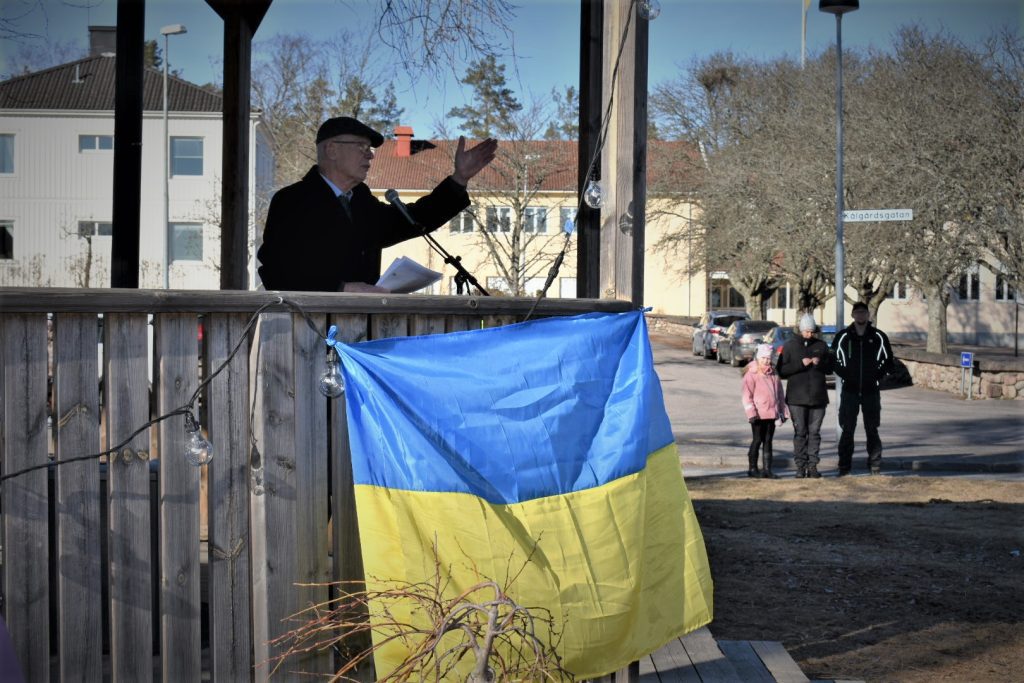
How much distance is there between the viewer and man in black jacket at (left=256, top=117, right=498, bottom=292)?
15.0ft

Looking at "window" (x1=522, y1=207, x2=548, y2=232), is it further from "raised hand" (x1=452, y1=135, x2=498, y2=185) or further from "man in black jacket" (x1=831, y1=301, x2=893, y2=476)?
"raised hand" (x1=452, y1=135, x2=498, y2=185)

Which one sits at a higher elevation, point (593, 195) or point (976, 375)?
point (593, 195)

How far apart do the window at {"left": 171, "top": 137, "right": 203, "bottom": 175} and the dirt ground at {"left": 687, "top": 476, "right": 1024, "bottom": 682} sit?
2982 cm

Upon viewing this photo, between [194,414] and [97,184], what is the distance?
31.2 meters

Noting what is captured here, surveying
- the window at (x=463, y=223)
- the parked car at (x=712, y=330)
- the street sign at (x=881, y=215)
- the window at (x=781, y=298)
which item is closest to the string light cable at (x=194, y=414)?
the window at (x=463, y=223)

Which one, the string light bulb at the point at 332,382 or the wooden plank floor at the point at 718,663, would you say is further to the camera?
the wooden plank floor at the point at 718,663

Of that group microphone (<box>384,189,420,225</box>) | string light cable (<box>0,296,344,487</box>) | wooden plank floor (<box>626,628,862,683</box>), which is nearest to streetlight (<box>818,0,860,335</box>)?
wooden plank floor (<box>626,628,862,683</box>)

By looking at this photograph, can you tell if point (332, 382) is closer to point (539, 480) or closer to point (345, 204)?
point (539, 480)

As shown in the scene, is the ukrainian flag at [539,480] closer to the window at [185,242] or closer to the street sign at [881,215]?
→ the street sign at [881,215]

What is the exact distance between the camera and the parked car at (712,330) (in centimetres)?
4050

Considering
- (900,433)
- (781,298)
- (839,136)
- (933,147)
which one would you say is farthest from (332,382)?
(781,298)

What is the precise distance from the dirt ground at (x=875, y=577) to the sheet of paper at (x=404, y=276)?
313cm

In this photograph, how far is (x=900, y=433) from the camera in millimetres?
20578

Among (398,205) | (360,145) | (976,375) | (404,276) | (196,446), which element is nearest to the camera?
(196,446)
